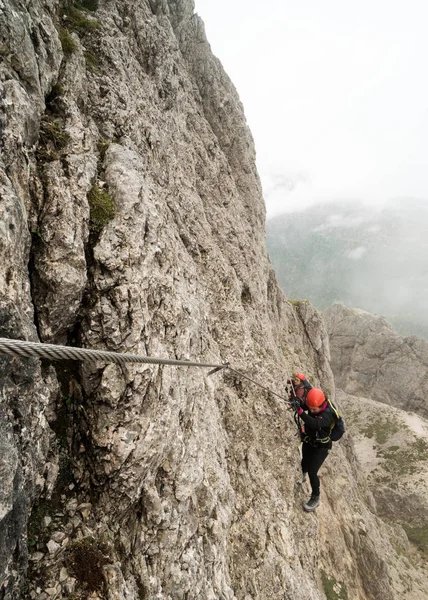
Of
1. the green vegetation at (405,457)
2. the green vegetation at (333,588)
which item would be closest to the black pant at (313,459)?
the green vegetation at (333,588)

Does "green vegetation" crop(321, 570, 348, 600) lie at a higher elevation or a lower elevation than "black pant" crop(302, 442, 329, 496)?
lower

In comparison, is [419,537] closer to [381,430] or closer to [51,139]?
[381,430]

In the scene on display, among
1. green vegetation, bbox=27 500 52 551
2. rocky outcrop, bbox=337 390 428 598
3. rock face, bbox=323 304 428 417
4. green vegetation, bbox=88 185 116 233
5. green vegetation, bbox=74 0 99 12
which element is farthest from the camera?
rock face, bbox=323 304 428 417

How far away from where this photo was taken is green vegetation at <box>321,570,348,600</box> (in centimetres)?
1780

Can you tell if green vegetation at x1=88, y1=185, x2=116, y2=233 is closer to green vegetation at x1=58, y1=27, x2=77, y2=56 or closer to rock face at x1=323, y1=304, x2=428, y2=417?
green vegetation at x1=58, y1=27, x2=77, y2=56

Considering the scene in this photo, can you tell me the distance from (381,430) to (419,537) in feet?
105

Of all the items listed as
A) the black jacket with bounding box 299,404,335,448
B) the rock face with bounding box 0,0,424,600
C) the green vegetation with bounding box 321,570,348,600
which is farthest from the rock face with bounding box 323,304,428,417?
the black jacket with bounding box 299,404,335,448

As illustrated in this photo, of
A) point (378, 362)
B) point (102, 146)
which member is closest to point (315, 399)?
point (102, 146)

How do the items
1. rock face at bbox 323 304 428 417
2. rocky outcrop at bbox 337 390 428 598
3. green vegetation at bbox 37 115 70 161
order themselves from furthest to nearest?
rock face at bbox 323 304 428 417, rocky outcrop at bbox 337 390 428 598, green vegetation at bbox 37 115 70 161

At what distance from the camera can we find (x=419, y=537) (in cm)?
5659

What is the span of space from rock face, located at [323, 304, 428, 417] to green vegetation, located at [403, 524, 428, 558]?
5023cm

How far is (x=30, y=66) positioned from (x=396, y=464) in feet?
314

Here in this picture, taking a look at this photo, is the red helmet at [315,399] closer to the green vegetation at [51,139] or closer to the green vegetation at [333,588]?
the green vegetation at [51,139]

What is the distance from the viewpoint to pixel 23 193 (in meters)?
6.99
